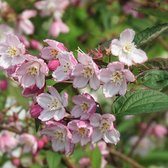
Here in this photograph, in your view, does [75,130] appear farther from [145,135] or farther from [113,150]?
[145,135]

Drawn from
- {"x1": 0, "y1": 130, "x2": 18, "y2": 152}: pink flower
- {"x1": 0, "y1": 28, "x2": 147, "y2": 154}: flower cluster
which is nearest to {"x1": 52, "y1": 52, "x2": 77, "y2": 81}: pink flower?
{"x1": 0, "y1": 28, "x2": 147, "y2": 154}: flower cluster

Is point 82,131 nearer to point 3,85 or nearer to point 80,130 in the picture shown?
point 80,130

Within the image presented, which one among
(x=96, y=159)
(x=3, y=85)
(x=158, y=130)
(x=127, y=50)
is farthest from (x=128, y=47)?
(x=158, y=130)

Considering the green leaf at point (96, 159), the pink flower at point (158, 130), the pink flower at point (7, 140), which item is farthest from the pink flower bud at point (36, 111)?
the pink flower at point (158, 130)

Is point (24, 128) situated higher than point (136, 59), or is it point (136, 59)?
point (136, 59)

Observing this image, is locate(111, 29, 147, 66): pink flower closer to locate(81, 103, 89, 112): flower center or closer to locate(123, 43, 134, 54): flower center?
locate(123, 43, 134, 54): flower center

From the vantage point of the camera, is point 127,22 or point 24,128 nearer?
point 24,128

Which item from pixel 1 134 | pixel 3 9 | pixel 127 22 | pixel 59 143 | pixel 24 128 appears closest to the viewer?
pixel 59 143

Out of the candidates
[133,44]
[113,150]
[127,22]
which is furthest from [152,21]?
[133,44]
